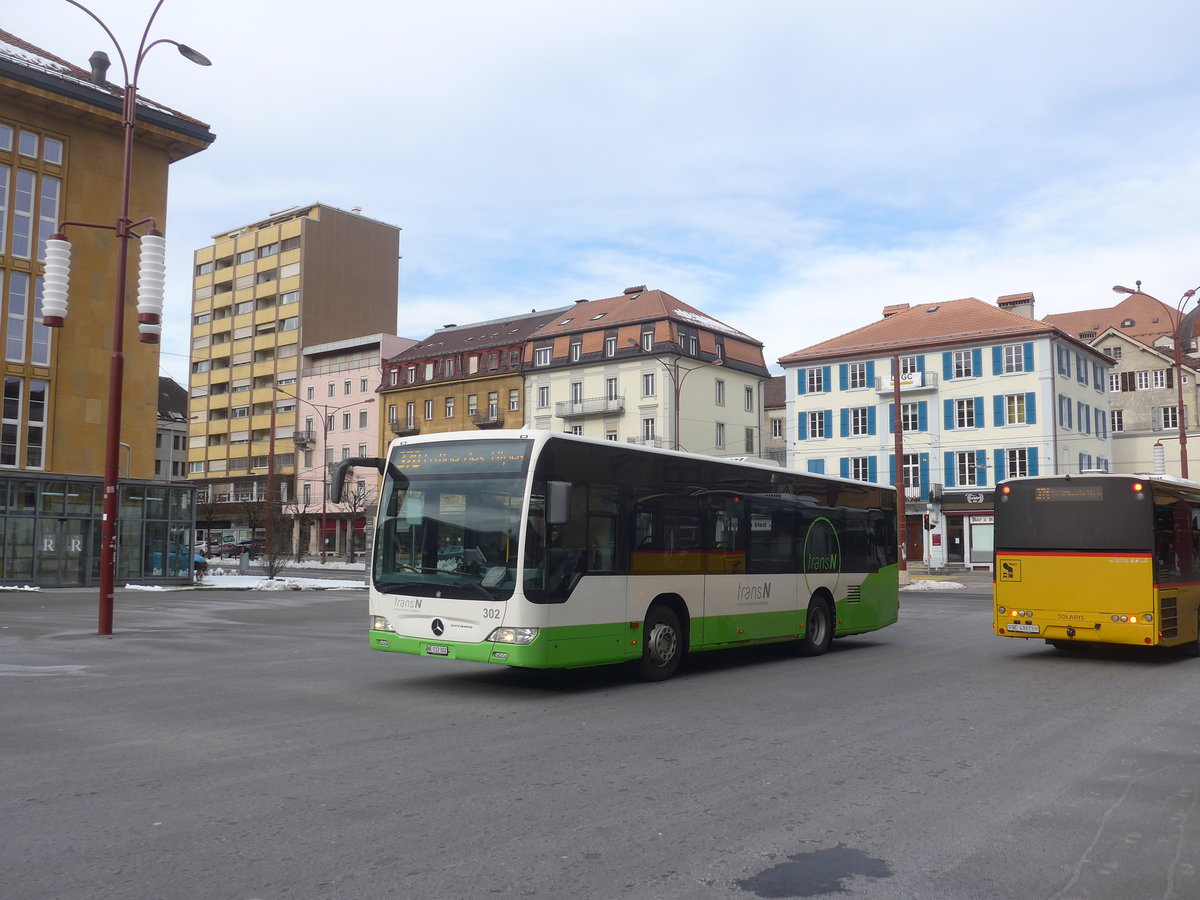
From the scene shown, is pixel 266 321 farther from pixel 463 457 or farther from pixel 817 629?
pixel 463 457

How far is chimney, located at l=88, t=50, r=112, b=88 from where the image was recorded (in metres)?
38.9

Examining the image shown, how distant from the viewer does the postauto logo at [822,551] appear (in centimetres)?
1599

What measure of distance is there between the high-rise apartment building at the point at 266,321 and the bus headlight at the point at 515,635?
74.3 m

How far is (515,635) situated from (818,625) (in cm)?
701

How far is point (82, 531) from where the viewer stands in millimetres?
35875

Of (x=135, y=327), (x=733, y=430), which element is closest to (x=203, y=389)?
(x=733, y=430)

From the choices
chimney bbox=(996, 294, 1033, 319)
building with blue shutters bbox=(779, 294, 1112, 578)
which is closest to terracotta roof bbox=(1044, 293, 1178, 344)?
chimney bbox=(996, 294, 1033, 319)

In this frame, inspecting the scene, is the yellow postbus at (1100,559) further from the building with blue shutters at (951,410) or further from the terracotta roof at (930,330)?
the terracotta roof at (930,330)

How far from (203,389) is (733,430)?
4737 cm

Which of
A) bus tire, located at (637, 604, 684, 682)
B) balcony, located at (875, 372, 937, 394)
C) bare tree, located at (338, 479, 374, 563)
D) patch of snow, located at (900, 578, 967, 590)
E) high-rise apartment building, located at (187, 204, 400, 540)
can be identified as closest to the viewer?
bus tire, located at (637, 604, 684, 682)

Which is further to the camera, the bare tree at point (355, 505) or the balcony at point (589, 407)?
the bare tree at point (355, 505)

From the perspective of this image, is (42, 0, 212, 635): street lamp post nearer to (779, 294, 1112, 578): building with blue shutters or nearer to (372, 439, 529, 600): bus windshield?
(372, 439, 529, 600): bus windshield

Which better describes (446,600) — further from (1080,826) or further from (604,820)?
(1080,826)

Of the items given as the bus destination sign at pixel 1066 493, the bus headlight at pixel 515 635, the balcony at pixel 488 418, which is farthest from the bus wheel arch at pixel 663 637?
the balcony at pixel 488 418
